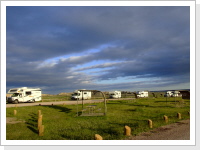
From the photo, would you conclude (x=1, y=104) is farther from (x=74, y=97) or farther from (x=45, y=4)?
(x=74, y=97)

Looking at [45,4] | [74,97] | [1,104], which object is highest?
[45,4]

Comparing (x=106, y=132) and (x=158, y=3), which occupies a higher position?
(x=158, y=3)

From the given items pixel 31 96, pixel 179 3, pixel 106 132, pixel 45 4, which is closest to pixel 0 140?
pixel 106 132

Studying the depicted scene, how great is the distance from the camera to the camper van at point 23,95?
2678 centimetres

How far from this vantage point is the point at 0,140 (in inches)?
267

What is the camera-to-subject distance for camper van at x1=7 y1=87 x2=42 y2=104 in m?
26.8

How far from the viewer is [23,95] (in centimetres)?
2769

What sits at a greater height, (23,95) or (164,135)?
(23,95)

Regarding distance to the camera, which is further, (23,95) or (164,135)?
(23,95)

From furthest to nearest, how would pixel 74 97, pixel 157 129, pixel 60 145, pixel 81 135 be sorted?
pixel 74 97 < pixel 157 129 < pixel 81 135 < pixel 60 145

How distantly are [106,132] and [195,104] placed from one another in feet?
15.7

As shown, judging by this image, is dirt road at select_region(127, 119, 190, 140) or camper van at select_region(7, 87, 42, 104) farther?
camper van at select_region(7, 87, 42, 104)

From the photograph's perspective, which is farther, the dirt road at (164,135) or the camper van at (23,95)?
the camper van at (23,95)

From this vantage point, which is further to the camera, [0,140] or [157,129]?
[157,129]
